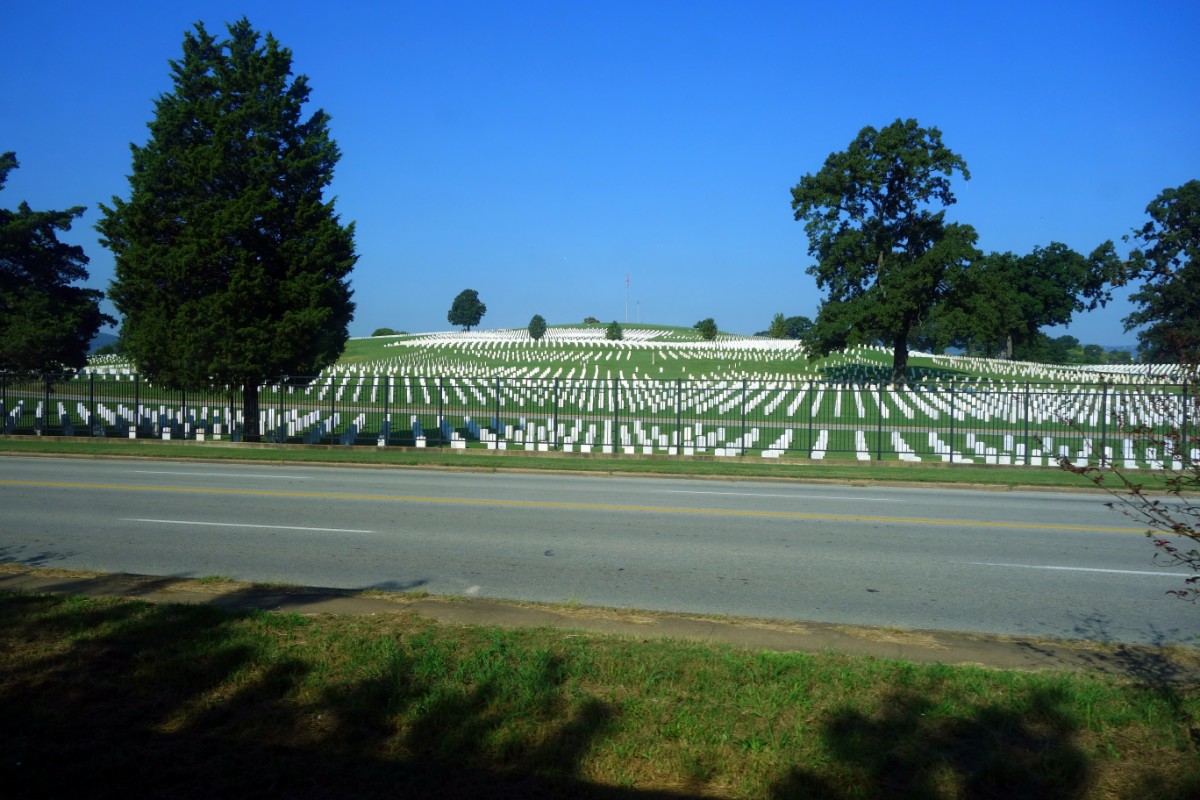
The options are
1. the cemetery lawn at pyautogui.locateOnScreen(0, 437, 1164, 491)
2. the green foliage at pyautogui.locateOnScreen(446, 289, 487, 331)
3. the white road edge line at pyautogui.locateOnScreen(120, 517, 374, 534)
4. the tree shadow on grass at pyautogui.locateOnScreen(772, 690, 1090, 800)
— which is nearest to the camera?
the tree shadow on grass at pyautogui.locateOnScreen(772, 690, 1090, 800)

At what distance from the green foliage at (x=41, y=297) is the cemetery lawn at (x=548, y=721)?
3521 cm

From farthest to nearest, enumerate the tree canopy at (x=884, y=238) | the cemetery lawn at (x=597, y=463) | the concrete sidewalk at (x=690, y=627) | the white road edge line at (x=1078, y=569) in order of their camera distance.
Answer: the tree canopy at (x=884, y=238) → the cemetery lawn at (x=597, y=463) → the white road edge line at (x=1078, y=569) → the concrete sidewalk at (x=690, y=627)

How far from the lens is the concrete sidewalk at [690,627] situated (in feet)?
20.9

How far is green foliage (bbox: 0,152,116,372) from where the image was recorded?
3766 centimetres

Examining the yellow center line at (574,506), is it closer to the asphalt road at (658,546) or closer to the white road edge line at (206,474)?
the asphalt road at (658,546)

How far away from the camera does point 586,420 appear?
109 ft

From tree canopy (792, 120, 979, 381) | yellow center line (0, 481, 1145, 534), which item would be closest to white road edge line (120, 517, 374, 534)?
yellow center line (0, 481, 1145, 534)

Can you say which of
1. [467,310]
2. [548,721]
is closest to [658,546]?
[548,721]

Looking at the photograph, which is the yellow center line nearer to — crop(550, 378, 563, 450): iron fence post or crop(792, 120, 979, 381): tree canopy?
crop(550, 378, 563, 450): iron fence post

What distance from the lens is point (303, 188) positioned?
93.6 feet

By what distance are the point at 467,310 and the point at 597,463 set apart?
145 metres

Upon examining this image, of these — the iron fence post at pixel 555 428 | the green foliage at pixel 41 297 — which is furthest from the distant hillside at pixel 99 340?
the iron fence post at pixel 555 428

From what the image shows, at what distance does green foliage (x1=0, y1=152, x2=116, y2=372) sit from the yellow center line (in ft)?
76.5

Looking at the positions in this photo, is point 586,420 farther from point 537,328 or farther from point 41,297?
point 537,328
